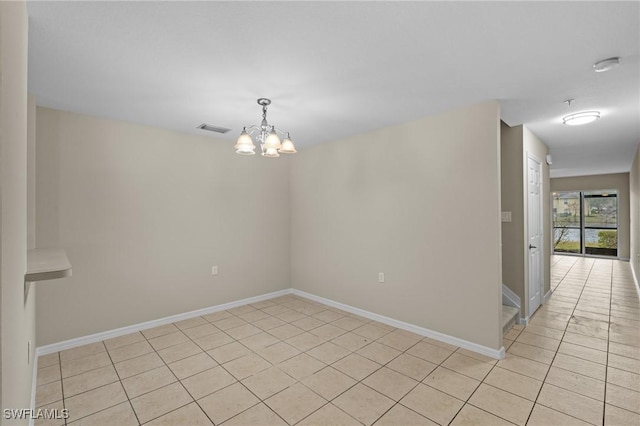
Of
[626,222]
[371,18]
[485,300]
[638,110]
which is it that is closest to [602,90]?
[638,110]

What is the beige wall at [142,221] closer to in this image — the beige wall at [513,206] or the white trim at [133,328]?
the white trim at [133,328]

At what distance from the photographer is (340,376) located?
8.49ft

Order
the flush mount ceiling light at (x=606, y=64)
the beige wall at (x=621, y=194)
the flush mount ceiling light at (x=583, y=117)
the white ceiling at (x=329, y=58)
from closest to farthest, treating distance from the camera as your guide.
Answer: the white ceiling at (x=329, y=58)
the flush mount ceiling light at (x=606, y=64)
the flush mount ceiling light at (x=583, y=117)
the beige wall at (x=621, y=194)

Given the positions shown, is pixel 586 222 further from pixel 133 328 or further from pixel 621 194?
pixel 133 328

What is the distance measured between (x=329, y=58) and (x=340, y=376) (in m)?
2.48

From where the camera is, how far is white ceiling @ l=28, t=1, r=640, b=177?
164 centimetres

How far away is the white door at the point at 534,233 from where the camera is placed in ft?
12.5

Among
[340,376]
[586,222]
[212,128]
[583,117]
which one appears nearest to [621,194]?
[586,222]

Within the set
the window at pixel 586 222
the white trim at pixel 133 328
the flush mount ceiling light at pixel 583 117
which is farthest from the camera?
the window at pixel 586 222

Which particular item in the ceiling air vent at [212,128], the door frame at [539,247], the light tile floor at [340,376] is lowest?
the light tile floor at [340,376]

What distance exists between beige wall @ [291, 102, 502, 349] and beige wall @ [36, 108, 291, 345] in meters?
1.00

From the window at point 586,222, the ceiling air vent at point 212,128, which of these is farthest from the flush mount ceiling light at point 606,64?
the window at point 586,222

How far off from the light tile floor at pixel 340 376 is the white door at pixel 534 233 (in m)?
0.37

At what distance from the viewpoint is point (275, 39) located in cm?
187
